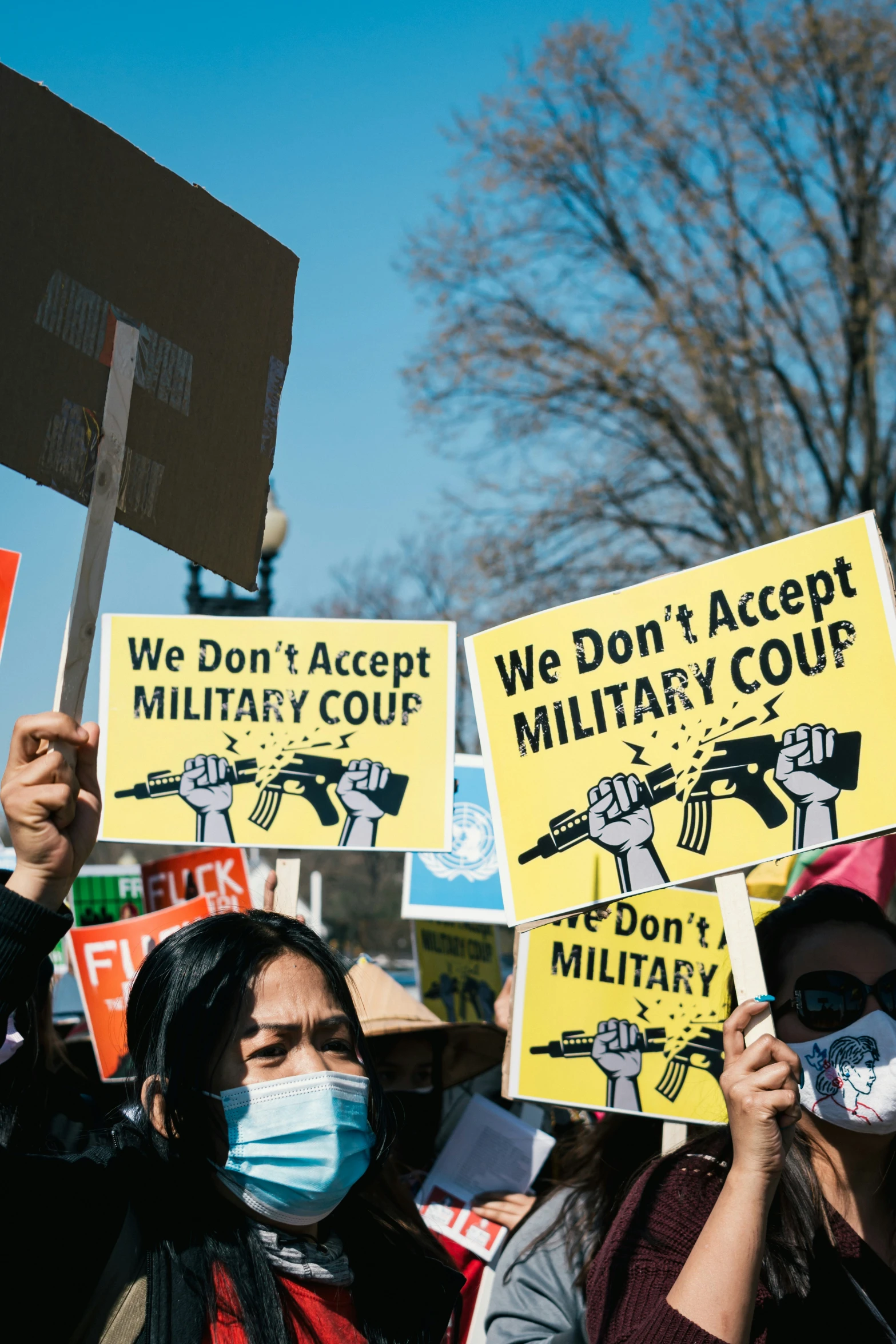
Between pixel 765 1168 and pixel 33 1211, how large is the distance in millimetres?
1042

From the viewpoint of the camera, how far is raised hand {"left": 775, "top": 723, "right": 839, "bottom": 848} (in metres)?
2.39

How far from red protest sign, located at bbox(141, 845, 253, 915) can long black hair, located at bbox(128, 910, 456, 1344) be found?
2.62 metres

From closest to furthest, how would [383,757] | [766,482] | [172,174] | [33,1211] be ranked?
[33,1211]
[172,174]
[383,757]
[766,482]

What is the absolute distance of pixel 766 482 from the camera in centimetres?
1297

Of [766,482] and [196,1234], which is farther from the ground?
[766,482]

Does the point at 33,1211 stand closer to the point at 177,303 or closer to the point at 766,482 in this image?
the point at 177,303

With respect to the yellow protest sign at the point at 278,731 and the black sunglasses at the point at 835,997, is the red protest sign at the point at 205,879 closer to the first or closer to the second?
the yellow protest sign at the point at 278,731

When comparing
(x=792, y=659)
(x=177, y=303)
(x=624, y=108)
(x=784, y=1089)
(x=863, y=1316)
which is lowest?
(x=863, y=1316)

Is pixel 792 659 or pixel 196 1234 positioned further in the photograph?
pixel 792 659

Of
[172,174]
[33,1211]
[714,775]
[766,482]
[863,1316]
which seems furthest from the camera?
[766,482]

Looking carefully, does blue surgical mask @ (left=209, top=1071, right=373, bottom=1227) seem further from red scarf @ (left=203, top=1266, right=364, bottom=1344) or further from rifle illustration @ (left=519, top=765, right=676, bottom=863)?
rifle illustration @ (left=519, top=765, right=676, bottom=863)

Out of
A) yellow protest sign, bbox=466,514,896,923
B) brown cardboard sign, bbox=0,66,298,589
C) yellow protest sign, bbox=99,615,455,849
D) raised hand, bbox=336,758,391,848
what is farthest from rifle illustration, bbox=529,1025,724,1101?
brown cardboard sign, bbox=0,66,298,589

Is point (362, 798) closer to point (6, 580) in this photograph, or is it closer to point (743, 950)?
point (6, 580)

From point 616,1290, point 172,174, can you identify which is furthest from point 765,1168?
point 172,174
